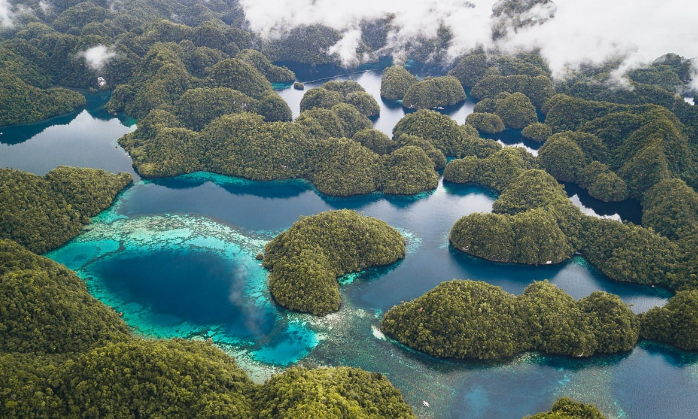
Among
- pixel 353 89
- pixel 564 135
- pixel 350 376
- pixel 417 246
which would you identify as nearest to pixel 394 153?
pixel 417 246

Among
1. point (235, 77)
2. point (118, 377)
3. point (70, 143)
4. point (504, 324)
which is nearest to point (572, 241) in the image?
point (504, 324)

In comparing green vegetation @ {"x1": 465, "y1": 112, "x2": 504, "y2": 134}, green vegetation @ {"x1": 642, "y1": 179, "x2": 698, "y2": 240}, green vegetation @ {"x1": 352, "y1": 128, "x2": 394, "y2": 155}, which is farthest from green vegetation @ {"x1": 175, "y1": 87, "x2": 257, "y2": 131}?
green vegetation @ {"x1": 642, "y1": 179, "x2": 698, "y2": 240}

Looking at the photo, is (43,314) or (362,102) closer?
(43,314)

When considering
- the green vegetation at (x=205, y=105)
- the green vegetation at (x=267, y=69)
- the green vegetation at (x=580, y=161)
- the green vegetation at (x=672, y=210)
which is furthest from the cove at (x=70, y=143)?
the green vegetation at (x=672, y=210)

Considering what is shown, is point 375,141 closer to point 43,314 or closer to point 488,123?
point 488,123

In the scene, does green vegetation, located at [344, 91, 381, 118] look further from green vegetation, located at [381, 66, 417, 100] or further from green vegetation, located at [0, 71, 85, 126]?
green vegetation, located at [0, 71, 85, 126]

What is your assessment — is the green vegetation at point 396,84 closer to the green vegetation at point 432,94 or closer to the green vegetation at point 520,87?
the green vegetation at point 432,94
